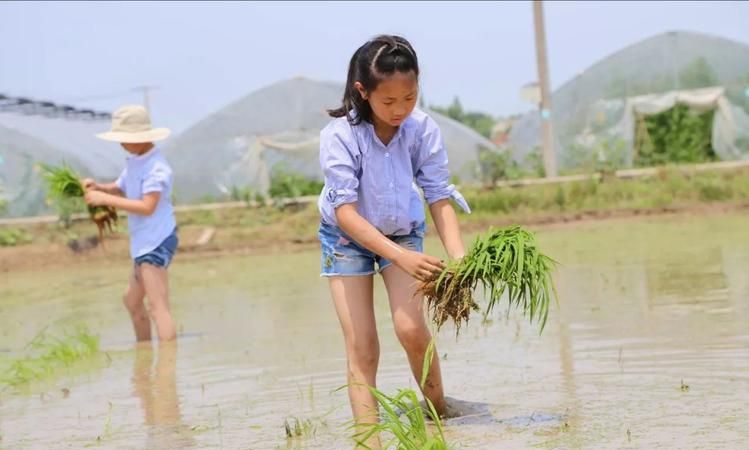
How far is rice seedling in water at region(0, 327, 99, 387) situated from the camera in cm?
736

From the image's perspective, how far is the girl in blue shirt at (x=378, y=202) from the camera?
4621 mm

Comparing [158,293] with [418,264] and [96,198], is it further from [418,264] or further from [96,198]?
[418,264]

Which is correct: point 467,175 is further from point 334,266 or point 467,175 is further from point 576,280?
point 334,266

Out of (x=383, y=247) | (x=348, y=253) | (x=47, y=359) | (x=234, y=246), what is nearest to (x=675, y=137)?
(x=234, y=246)

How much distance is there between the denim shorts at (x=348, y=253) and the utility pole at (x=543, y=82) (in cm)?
1909

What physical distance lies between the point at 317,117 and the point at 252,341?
17.9m

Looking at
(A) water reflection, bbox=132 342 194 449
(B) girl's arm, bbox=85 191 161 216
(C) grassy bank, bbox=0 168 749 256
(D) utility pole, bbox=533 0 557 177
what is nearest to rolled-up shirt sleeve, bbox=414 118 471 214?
(A) water reflection, bbox=132 342 194 449

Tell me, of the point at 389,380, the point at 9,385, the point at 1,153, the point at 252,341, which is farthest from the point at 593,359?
the point at 1,153

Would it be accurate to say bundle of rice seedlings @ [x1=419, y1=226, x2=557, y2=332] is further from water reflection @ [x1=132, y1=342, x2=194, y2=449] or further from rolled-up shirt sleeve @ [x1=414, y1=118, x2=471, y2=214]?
water reflection @ [x1=132, y1=342, x2=194, y2=449]

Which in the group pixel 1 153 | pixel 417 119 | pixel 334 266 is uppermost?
pixel 417 119

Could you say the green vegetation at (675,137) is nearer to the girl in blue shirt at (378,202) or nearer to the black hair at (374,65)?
the girl in blue shirt at (378,202)

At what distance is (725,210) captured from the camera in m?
17.2

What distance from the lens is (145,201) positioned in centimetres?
805

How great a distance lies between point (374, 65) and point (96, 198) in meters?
3.90
